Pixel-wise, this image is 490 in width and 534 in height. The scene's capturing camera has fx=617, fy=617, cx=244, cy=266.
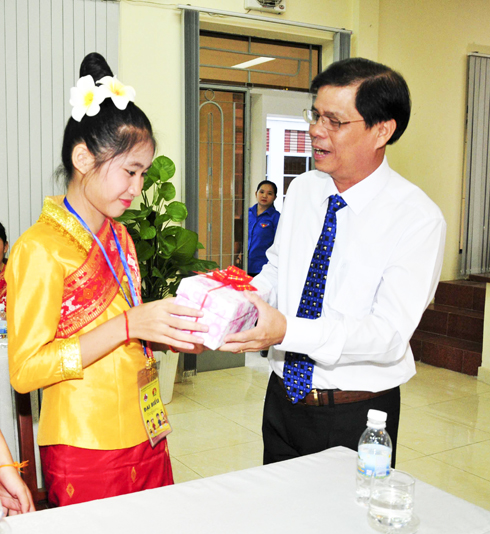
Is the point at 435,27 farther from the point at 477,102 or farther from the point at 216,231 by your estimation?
the point at 216,231

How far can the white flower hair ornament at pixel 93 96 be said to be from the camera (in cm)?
140

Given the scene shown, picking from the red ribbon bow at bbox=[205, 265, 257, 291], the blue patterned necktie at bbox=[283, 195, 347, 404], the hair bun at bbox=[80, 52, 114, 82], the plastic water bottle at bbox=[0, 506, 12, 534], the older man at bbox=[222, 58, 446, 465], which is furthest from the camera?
the blue patterned necktie at bbox=[283, 195, 347, 404]

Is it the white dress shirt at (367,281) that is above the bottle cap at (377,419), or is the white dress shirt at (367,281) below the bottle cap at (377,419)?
above

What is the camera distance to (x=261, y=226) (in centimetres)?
560

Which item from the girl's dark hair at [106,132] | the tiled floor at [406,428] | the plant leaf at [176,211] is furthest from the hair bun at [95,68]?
the plant leaf at [176,211]

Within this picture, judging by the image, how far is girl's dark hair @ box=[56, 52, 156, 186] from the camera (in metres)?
1.42

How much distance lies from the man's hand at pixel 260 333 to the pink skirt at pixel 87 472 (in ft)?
1.14

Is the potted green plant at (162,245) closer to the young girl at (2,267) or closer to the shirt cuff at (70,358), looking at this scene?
the young girl at (2,267)

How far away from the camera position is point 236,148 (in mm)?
5223

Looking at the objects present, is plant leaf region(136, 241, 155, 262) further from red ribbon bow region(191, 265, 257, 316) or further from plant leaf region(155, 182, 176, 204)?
red ribbon bow region(191, 265, 257, 316)

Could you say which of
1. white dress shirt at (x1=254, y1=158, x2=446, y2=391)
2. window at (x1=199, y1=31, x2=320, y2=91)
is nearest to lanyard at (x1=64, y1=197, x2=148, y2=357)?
white dress shirt at (x1=254, y1=158, x2=446, y2=391)

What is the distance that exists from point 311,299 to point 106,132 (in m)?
0.71

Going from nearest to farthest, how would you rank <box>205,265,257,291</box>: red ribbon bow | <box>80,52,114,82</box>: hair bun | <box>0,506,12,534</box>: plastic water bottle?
<box>0,506,12,534</box>: plastic water bottle
<box>205,265,257,291</box>: red ribbon bow
<box>80,52,114,82</box>: hair bun

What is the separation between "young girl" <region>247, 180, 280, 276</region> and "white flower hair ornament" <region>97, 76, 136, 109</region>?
4.08m
